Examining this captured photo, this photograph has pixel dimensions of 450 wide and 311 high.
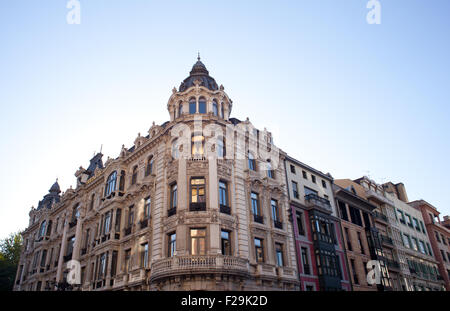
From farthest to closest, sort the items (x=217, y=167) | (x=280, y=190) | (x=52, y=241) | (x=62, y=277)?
(x=52, y=241), (x=62, y=277), (x=280, y=190), (x=217, y=167)

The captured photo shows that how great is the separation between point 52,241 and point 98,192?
Answer: 11211mm

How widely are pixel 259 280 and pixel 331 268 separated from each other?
33.9 feet

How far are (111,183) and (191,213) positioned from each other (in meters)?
13.8

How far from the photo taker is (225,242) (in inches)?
984

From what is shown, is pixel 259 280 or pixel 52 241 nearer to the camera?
pixel 259 280

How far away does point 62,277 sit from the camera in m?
36.4

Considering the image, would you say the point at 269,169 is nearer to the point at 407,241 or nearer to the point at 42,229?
the point at 407,241

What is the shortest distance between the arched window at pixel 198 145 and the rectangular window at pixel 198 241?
628cm

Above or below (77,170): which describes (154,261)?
below

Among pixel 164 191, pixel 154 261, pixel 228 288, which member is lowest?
pixel 228 288

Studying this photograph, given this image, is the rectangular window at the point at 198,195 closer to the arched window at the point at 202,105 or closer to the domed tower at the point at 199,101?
the domed tower at the point at 199,101

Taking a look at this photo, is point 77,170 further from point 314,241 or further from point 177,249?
point 314,241
